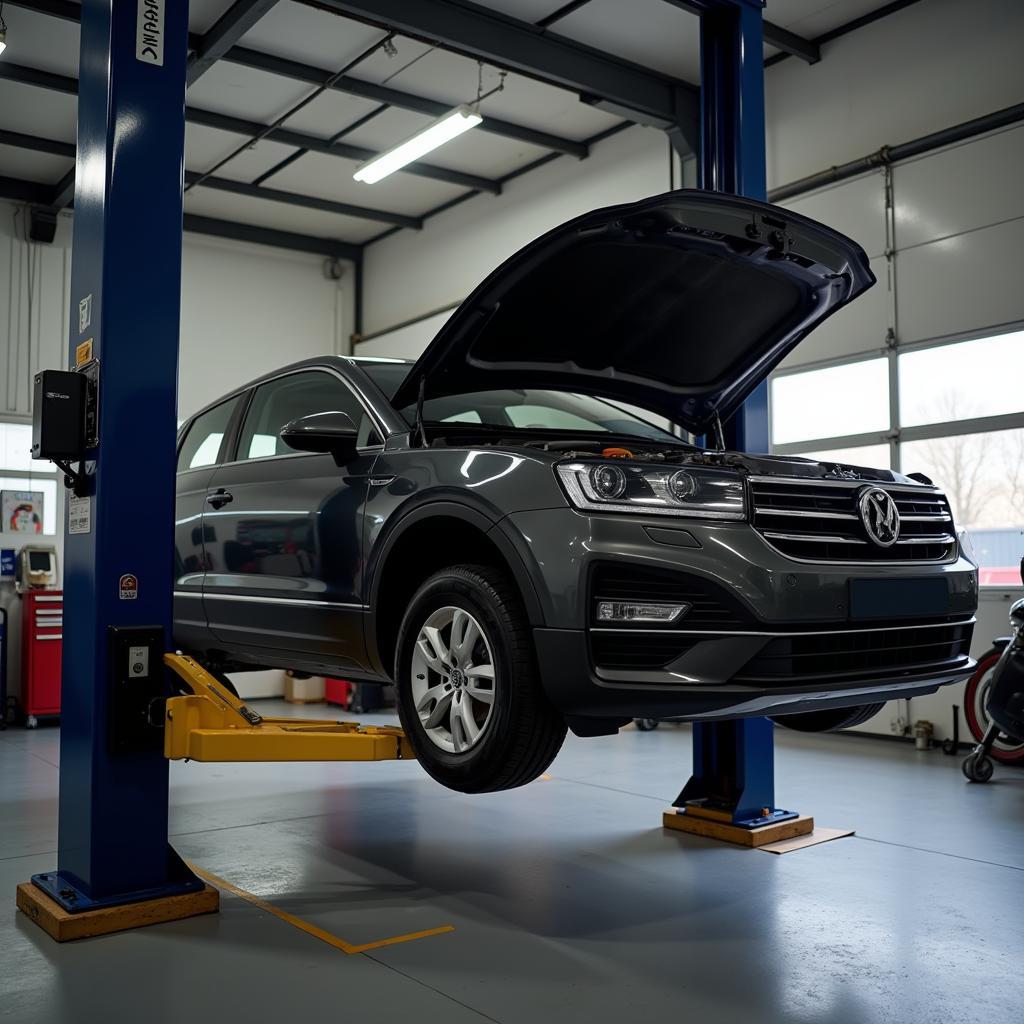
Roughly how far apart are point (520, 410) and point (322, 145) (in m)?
6.65

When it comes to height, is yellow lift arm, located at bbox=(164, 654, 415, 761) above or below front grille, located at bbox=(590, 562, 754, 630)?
below

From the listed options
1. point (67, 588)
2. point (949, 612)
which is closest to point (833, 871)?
point (949, 612)

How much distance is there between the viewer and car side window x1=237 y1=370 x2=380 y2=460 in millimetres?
3586

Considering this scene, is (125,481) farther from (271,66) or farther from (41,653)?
(41,653)

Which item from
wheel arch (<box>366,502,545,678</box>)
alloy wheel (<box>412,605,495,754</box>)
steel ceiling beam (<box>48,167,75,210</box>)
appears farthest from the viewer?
steel ceiling beam (<box>48,167,75,210</box>)

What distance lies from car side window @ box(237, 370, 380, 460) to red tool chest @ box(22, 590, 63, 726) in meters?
4.73

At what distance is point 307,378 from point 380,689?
5693 mm

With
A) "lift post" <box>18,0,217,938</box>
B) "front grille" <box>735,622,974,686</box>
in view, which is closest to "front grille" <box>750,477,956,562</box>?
"front grille" <box>735,622,974,686</box>

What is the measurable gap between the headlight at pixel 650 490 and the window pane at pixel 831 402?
5063mm

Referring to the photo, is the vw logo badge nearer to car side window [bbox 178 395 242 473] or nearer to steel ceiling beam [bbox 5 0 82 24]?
car side window [bbox 178 395 242 473]

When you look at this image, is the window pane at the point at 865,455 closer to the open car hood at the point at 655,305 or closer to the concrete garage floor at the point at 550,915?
the concrete garage floor at the point at 550,915

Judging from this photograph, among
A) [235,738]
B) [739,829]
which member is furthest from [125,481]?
[739,829]

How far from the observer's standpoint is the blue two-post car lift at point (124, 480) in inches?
122

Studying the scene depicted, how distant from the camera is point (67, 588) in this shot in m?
3.33
